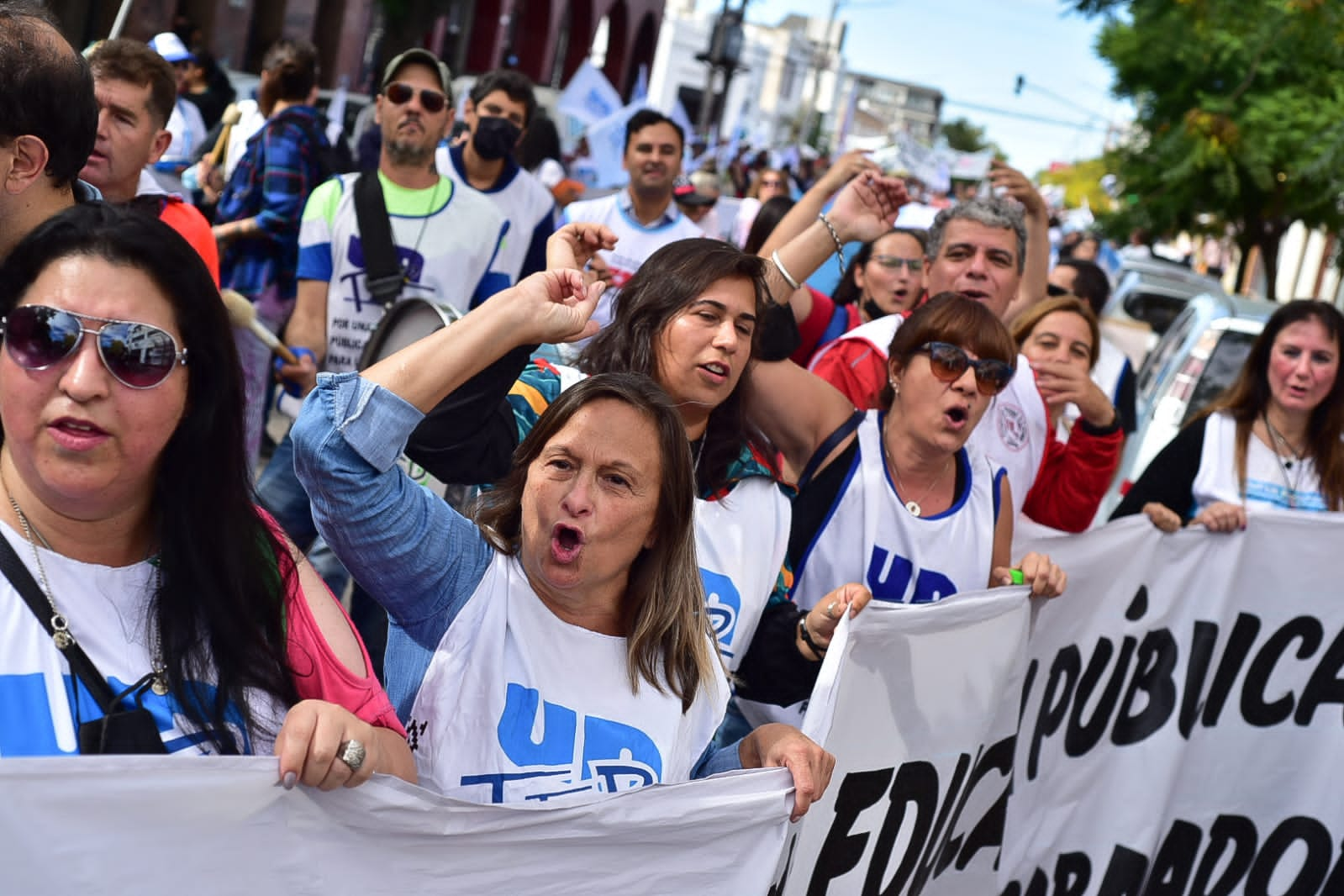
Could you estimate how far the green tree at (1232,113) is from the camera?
48.9 feet

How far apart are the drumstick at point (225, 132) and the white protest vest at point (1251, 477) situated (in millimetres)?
5383

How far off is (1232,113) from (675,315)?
16.7m

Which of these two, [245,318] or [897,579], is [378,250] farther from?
[897,579]

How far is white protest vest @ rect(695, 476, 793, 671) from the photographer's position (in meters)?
3.29

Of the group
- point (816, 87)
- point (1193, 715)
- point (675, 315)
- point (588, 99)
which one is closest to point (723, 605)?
point (675, 315)

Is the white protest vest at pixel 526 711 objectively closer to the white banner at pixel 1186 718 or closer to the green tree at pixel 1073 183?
the white banner at pixel 1186 718

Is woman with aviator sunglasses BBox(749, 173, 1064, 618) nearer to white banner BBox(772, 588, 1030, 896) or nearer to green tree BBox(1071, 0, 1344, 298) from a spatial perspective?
white banner BBox(772, 588, 1030, 896)

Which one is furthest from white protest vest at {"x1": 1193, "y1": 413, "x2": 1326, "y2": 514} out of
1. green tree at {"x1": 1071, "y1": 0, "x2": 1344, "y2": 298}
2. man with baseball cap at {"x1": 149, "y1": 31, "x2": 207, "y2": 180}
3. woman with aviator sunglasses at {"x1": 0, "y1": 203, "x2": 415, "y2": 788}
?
green tree at {"x1": 1071, "y1": 0, "x2": 1344, "y2": 298}

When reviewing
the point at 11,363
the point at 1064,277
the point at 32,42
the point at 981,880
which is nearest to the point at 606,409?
the point at 11,363

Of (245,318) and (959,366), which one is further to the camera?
(245,318)

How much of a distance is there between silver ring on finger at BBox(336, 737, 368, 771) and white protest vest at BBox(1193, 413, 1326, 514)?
358cm

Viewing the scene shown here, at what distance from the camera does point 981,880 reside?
420cm

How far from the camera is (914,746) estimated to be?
3.64m

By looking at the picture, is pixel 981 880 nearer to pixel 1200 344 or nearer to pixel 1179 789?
pixel 1179 789
